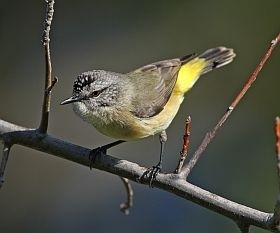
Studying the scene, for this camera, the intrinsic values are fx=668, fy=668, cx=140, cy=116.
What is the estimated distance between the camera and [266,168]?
5.14 m

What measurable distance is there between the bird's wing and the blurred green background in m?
1.22

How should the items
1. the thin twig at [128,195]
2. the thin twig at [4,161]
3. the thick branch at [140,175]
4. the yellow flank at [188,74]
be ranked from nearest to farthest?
the thick branch at [140,175], the thin twig at [4,161], the thin twig at [128,195], the yellow flank at [188,74]

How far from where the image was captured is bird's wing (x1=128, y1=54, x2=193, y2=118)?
153 inches

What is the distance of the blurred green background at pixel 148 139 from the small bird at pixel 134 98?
1.08 metres

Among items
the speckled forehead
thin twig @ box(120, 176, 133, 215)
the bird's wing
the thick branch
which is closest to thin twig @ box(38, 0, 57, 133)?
the thick branch

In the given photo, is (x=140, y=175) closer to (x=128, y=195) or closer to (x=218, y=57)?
(x=128, y=195)

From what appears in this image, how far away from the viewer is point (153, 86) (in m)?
4.16

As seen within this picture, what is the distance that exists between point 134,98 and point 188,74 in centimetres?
80

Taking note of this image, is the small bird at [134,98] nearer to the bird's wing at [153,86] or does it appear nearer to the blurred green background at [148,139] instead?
the bird's wing at [153,86]

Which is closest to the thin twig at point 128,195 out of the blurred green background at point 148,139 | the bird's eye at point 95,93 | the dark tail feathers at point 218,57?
the bird's eye at point 95,93

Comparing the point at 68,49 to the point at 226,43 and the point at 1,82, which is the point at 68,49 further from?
the point at 226,43

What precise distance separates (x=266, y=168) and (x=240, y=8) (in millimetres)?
1531

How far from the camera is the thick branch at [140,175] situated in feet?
7.80

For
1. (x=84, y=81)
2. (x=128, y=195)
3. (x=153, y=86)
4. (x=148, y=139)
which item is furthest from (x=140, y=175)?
(x=148, y=139)
